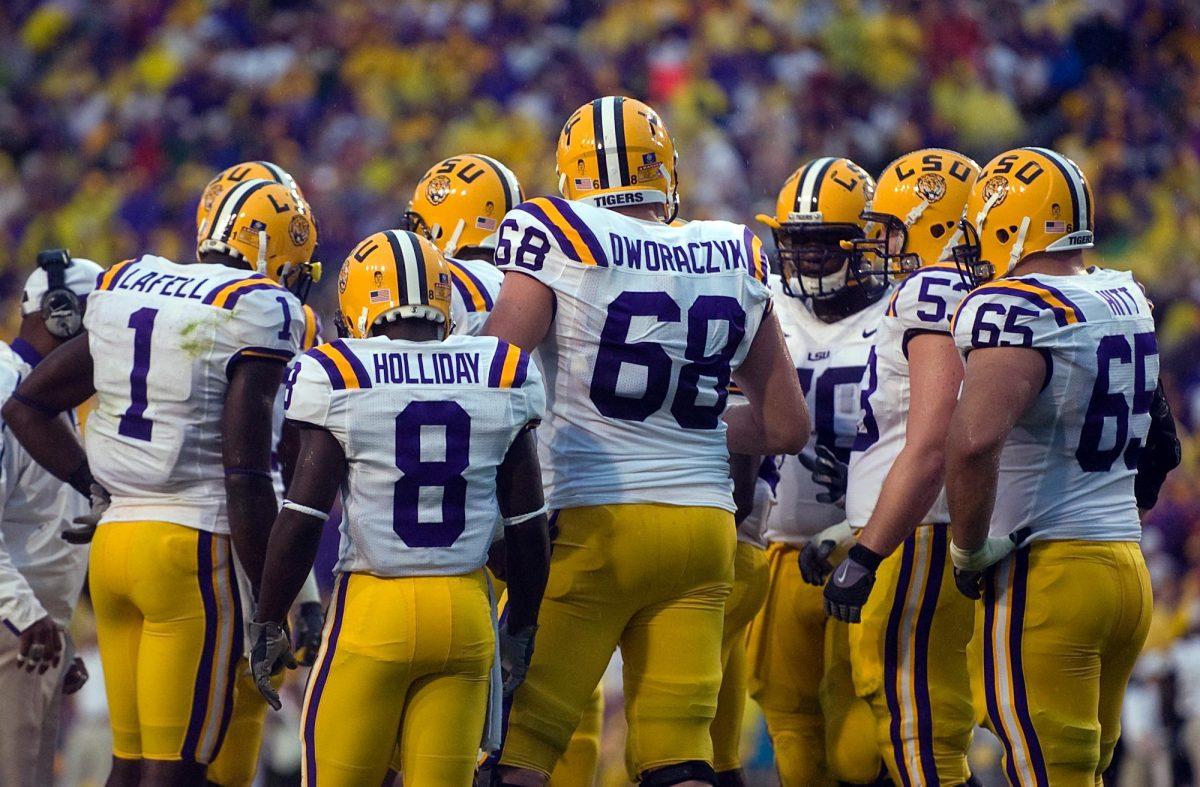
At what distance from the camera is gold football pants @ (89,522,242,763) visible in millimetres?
4457

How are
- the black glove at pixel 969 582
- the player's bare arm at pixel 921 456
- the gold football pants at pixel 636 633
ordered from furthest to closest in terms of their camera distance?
the player's bare arm at pixel 921 456
the black glove at pixel 969 582
the gold football pants at pixel 636 633

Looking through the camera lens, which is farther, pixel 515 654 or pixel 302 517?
pixel 515 654

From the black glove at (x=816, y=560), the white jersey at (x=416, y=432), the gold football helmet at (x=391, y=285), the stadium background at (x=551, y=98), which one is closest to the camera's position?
the white jersey at (x=416, y=432)

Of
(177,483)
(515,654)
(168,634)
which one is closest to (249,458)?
(177,483)

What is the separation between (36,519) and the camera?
5234 mm

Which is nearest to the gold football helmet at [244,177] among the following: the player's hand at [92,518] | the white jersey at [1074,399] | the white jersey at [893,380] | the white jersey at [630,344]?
the player's hand at [92,518]

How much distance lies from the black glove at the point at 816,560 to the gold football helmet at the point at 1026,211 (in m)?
1.04

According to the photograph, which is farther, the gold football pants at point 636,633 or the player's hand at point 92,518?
the player's hand at point 92,518

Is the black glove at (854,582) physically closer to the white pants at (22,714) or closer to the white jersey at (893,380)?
the white jersey at (893,380)

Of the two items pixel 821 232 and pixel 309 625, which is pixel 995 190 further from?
pixel 309 625

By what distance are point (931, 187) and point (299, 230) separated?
192cm

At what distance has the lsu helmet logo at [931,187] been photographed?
4.91m

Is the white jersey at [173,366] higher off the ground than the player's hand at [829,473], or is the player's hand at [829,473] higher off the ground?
the white jersey at [173,366]

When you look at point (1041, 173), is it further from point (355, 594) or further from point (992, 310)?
point (355, 594)
